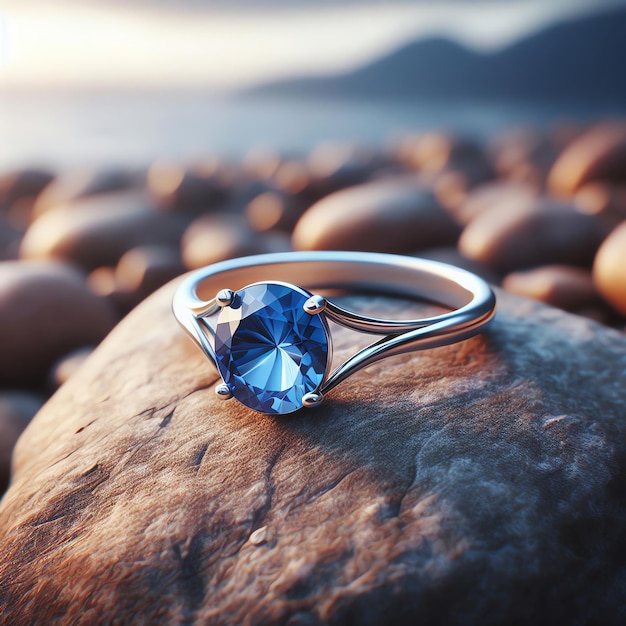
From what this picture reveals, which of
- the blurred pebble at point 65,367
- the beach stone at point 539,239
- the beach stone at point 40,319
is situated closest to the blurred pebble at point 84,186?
the beach stone at point 40,319

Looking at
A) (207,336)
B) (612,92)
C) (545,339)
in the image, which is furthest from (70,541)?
(612,92)

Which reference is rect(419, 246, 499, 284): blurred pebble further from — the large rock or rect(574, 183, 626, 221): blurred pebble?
the large rock

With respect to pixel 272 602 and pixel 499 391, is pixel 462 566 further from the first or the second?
pixel 499 391

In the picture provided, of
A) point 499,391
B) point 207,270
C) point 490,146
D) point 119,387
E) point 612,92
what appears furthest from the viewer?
point 612,92

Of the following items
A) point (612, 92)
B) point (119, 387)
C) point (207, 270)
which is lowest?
point (612, 92)

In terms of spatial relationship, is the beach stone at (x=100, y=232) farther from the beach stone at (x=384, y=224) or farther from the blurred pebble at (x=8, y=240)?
the beach stone at (x=384, y=224)

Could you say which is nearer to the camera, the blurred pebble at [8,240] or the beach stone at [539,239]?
the beach stone at [539,239]
